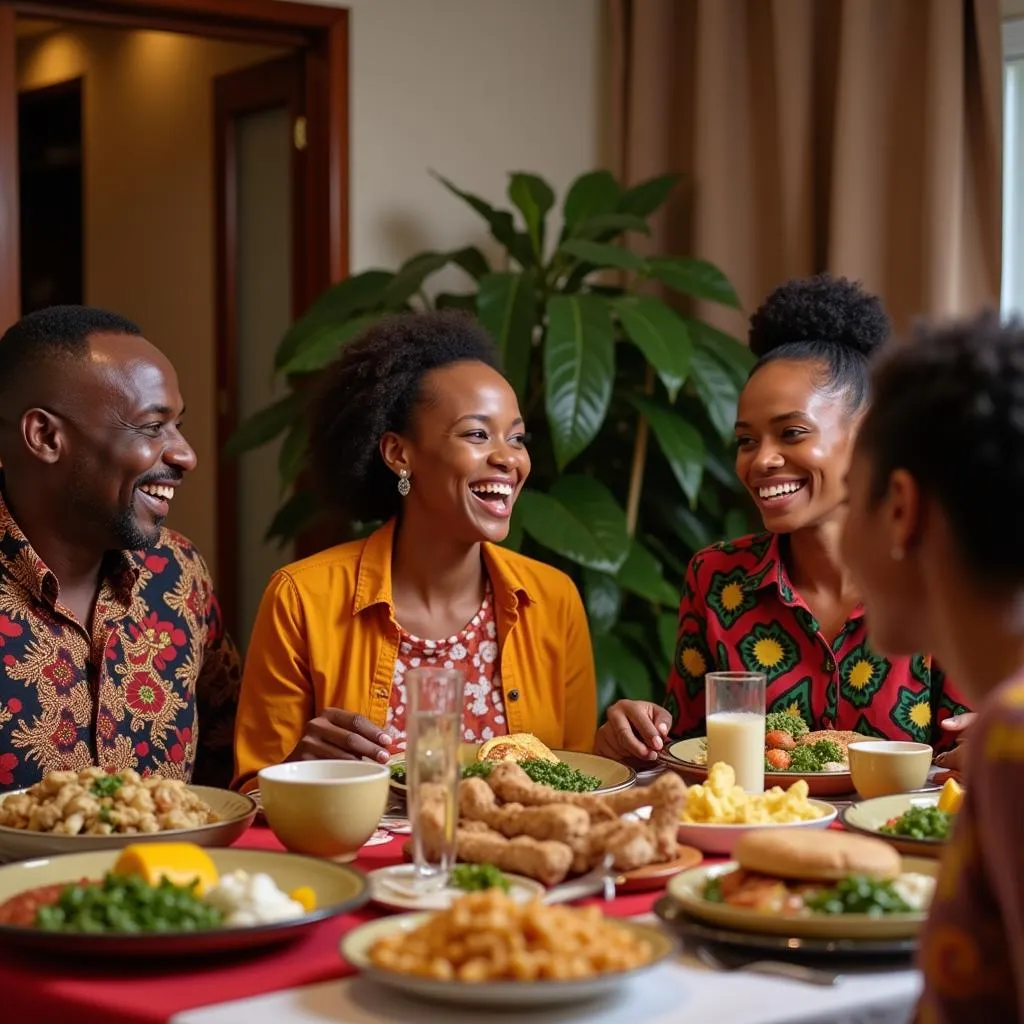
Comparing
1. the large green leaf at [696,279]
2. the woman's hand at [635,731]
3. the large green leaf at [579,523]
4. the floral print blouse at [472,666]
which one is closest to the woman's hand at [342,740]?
the woman's hand at [635,731]

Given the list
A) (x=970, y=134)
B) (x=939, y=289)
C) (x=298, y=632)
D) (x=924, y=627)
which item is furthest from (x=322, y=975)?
(x=970, y=134)

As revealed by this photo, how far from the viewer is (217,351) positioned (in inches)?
223

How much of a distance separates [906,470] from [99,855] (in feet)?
3.07

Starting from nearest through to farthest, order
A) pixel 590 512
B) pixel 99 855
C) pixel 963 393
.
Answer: pixel 963 393 < pixel 99 855 < pixel 590 512

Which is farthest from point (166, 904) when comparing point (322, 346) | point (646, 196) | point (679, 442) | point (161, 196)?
point (161, 196)

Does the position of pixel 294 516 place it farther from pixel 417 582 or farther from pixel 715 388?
pixel 417 582

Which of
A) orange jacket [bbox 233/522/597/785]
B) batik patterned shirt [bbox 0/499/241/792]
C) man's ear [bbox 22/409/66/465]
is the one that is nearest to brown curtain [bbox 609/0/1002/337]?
orange jacket [bbox 233/522/597/785]

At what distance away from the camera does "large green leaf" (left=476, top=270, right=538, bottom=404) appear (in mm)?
4008

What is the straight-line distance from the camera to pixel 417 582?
110 inches

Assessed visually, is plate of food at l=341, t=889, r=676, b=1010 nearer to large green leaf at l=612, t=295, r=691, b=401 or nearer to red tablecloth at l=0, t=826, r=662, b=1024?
red tablecloth at l=0, t=826, r=662, b=1024

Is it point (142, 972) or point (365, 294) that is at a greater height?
point (365, 294)

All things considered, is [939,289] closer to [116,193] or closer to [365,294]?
[365,294]

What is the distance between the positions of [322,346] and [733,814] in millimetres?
2352

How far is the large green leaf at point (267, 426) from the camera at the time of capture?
4.31 metres
